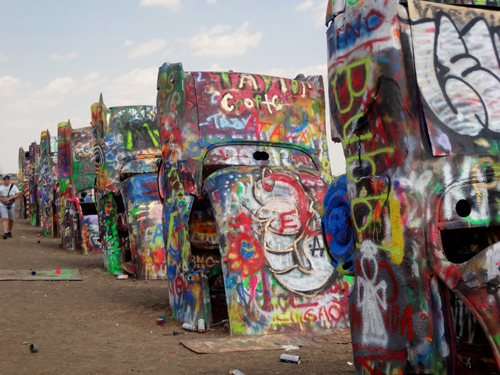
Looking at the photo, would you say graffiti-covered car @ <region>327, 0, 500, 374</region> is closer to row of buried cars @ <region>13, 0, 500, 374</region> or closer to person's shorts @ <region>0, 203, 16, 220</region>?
Result: row of buried cars @ <region>13, 0, 500, 374</region>

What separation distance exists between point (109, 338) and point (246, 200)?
7.06ft

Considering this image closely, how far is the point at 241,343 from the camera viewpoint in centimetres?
609

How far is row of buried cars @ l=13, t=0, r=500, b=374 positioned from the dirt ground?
2.14 feet

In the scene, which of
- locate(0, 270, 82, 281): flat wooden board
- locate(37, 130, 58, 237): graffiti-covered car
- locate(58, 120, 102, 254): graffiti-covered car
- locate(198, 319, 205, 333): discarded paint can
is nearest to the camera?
locate(198, 319, 205, 333): discarded paint can

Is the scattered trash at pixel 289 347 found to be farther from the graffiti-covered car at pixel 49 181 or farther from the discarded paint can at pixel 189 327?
the graffiti-covered car at pixel 49 181

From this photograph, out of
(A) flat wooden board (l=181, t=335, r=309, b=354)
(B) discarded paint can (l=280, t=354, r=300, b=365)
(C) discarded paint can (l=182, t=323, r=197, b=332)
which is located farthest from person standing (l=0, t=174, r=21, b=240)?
(B) discarded paint can (l=280, t=354, r=300, b=365)

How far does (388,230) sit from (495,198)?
65 cm

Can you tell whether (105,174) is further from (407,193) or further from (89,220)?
(407,193)

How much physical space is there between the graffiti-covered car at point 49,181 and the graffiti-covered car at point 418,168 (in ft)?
57.5

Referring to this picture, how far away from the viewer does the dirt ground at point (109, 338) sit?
17.6 feet

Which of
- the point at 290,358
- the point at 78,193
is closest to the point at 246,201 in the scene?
the point at 290,358

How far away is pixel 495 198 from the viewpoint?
3.61m

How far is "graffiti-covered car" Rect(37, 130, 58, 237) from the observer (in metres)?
21.0

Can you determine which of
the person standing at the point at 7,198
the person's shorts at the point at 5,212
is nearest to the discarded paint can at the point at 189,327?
the person standing at the point at 7,198
